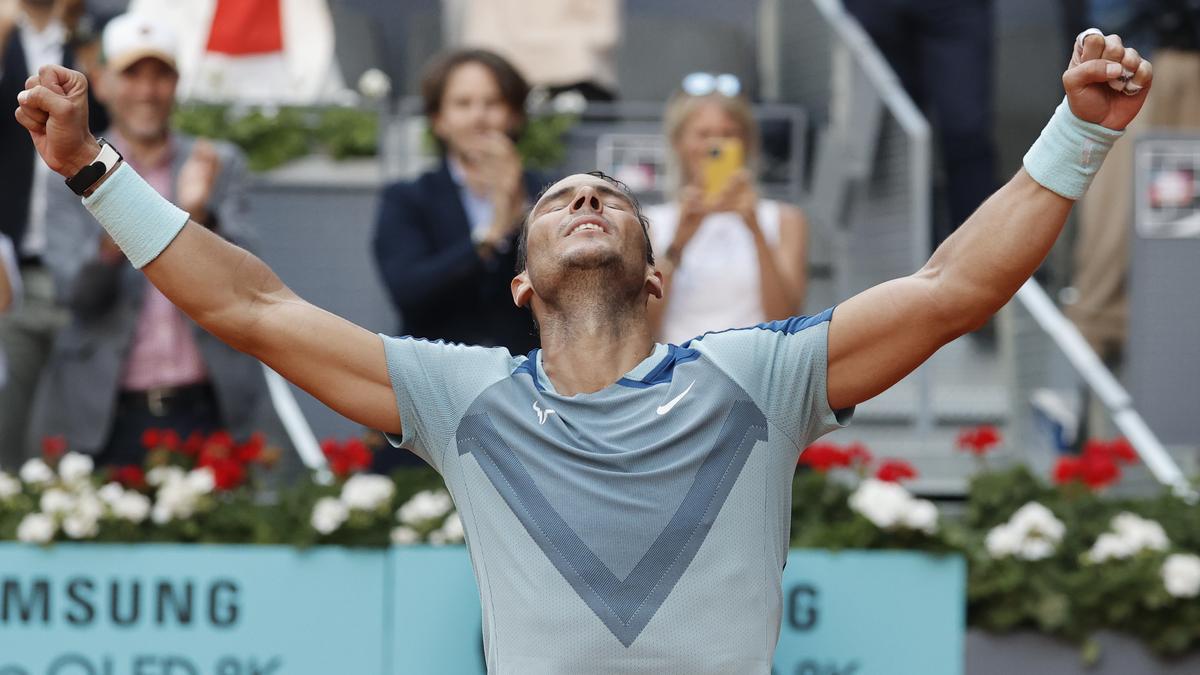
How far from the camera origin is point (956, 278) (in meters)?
3.63

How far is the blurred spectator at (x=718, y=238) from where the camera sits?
668 centimetres

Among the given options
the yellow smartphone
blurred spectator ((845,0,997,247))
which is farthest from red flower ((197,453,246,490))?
blurred spectator ((845,0,997,247))

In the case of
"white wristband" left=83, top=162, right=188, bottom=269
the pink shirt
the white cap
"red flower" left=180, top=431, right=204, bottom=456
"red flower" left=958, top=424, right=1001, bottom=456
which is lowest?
"red flower" left=180, top=431, right=204, bottom=456

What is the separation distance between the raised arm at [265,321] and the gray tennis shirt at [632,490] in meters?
0.06

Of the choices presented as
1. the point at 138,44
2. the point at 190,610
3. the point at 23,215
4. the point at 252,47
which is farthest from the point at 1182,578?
the point at 252,47

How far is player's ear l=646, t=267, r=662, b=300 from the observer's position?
4.07 metres

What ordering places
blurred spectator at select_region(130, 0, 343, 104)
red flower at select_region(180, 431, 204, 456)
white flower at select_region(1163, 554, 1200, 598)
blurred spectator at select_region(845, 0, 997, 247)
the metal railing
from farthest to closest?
blurred spectator at select_region(130, 0, 343, 104), blurred spectator at select_region(845, 0, 997, 247), the metal railing, red flower at select_region(180, 431, 204, 456), white flower at select_region(1163, 554, 1200, 598)

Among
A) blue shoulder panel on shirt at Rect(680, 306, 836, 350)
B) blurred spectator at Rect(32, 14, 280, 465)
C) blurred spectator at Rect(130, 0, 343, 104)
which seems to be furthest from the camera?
blurred spectator at Rect(130, 0, 343, 104)

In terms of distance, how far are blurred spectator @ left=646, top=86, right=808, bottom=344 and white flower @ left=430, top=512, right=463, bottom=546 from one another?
1.24 metres

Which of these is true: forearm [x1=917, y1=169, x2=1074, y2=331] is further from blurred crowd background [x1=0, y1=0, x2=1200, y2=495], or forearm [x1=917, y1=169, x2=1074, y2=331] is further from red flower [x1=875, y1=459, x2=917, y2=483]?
blurred crowd background [x1=0, y1=0, x2=1200, y2=495]

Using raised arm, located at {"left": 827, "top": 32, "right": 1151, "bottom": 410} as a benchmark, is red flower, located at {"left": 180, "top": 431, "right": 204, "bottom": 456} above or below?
below

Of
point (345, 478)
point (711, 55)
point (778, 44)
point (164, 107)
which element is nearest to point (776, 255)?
point (345, 478)

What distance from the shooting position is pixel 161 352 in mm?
6641

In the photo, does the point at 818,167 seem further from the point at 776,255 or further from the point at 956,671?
the point at 956,671
